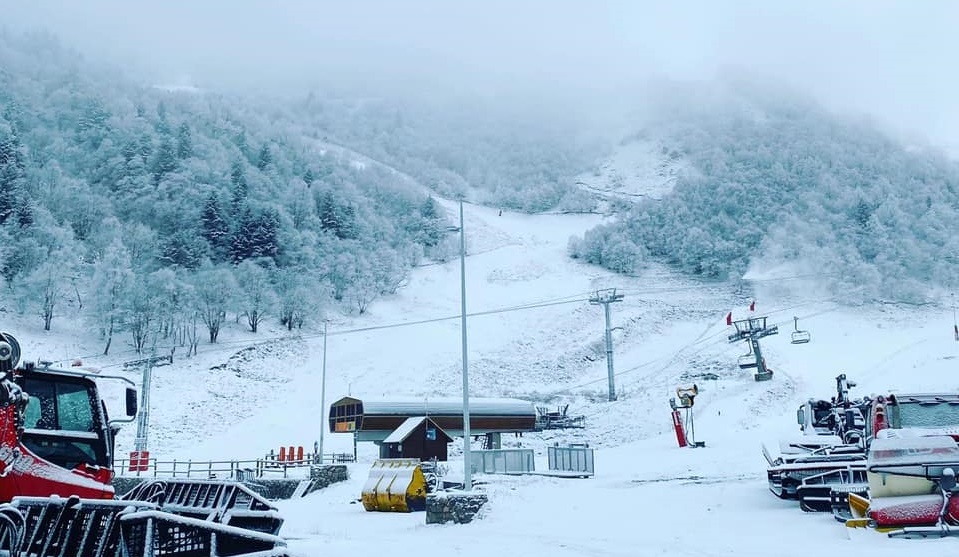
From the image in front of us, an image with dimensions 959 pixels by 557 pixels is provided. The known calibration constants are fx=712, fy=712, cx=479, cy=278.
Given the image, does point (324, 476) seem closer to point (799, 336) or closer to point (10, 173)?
point (799, 336)

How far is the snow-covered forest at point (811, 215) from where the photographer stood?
7375cm

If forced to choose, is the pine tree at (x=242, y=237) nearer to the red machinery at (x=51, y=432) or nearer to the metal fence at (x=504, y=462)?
the metal fence at (x=504, y=462)

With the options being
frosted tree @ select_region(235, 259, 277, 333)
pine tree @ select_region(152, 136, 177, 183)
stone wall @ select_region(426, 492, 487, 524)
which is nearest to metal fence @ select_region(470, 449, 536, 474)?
stone wall @ select_region(426, 492, 487, 524)

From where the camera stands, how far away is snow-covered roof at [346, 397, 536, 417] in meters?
41.2

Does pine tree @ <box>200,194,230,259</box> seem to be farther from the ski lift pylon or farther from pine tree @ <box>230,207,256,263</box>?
the ski lift pylon

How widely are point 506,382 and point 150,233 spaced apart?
38435 millimetres

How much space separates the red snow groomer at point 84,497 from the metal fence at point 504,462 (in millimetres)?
20547

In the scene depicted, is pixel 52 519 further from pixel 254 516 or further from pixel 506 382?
pixel 506 382

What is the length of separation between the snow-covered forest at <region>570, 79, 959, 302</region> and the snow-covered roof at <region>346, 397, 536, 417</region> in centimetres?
4191

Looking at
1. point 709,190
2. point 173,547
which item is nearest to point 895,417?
point 173,547

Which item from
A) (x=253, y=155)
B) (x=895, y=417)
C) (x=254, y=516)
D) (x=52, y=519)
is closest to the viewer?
(x=52, y=519)

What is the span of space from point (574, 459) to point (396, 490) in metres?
9.45

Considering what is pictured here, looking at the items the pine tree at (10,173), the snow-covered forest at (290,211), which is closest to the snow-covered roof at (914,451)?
the snow-covered forest at (290,211)

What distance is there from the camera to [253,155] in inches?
3780
